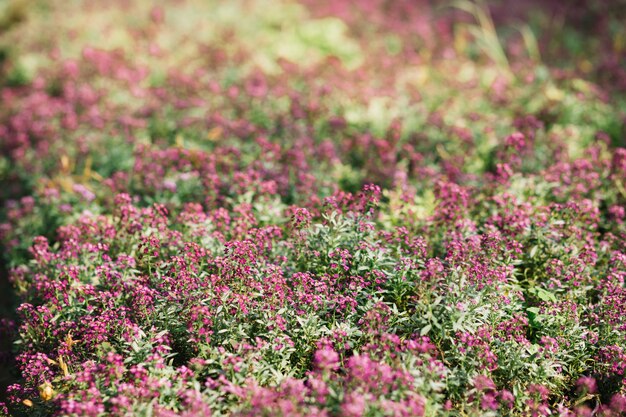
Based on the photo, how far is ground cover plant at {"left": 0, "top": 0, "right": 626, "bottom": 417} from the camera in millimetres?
3727

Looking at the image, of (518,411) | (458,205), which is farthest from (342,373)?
(458,205)

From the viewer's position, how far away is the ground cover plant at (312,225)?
373 cm

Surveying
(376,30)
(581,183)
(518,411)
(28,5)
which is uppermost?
(28,5)

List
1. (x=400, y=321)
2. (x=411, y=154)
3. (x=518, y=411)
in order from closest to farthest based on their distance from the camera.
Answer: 1. (x=518, y=411)
2. (x=400, y=321)
3. (x=411, y=154)

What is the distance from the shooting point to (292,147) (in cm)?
643

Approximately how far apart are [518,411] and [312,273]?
1829mm

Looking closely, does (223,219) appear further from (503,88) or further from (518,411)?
(503,88)

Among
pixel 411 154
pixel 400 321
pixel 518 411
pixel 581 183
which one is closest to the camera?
pixel 518 411

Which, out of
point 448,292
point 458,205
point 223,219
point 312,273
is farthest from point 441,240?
point 223,219

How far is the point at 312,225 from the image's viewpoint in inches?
191

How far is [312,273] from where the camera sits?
4367 mm

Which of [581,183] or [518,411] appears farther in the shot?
[581,183]

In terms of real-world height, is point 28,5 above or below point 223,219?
above

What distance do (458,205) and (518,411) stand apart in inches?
73.9
